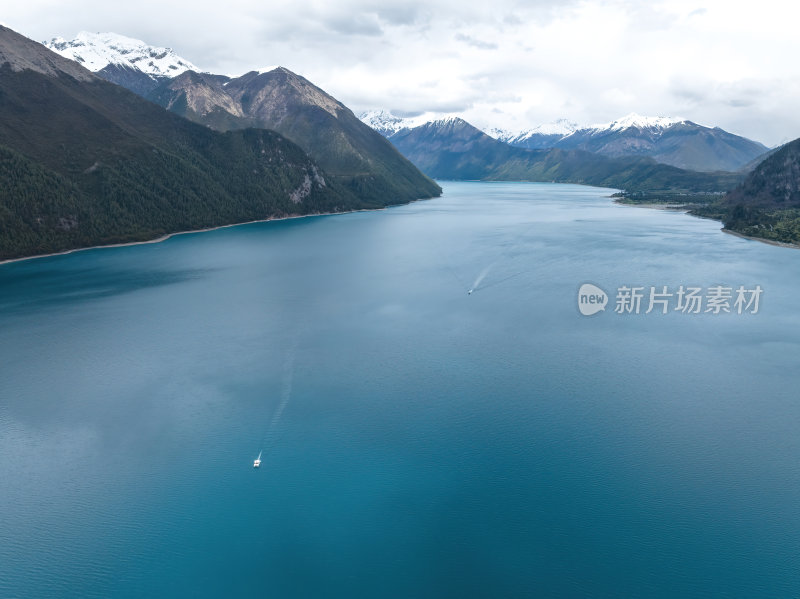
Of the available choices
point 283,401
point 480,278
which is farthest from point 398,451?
point 480,278

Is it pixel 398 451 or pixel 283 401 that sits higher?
pixel 283 401

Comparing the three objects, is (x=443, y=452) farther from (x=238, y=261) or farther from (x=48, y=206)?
(x=48, y=206)

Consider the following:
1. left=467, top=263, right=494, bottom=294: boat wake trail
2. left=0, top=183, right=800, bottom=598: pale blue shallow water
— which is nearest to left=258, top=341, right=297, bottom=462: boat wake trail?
left=0, top=183, right=800, bottom=598: pale blue shallow water

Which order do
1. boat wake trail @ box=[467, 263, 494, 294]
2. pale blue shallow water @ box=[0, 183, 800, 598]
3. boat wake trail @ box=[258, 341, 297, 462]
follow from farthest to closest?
boat wake trail @ box=[467, 263, 494, 294]
boat wake trail @ box=[258, 341, 297, 462]
pale blue shallow water @ box=[0, 183, 800, 598]

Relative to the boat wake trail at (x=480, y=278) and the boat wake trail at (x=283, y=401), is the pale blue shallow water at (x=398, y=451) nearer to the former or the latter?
the boat wake trail at (x=283, y=401)

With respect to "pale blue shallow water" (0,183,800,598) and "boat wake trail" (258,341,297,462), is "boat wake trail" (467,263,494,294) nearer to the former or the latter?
"pale blue shallow water" (0,183,800,598)

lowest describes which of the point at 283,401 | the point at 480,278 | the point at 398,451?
the point at 398,451

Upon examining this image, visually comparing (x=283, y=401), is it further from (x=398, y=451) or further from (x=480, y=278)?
(x=480, y=278)

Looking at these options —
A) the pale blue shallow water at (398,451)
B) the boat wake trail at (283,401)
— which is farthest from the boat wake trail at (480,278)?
the boat wake trail at (283,401)
